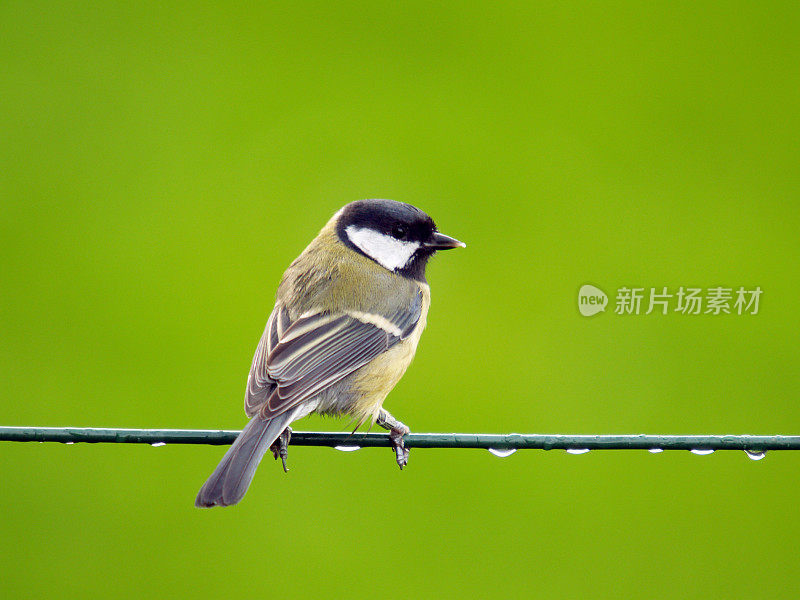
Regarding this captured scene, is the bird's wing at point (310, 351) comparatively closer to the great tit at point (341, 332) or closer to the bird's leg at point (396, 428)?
the great tit at point (341, 332)

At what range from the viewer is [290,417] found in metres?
2.53

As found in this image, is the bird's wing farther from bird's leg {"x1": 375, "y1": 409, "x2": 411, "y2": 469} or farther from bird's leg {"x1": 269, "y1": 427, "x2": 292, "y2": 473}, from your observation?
bird's leg {"x1": 375, "y1": 409, "x2": 411, "y2": 469}

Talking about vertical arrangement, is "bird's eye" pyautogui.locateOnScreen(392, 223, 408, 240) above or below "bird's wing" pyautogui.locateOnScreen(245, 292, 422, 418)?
above

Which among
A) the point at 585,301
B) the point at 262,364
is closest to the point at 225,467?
the point at 262,364

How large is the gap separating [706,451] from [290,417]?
1155mm

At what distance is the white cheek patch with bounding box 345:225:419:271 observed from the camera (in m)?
3.26

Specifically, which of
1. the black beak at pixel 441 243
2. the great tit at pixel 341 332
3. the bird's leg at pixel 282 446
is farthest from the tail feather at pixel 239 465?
the black beak at pixel 441 243

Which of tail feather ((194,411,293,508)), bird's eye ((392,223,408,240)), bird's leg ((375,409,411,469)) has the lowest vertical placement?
tail feather ((194,411,293,508))

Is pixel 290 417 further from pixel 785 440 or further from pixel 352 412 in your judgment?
pixel 785 440

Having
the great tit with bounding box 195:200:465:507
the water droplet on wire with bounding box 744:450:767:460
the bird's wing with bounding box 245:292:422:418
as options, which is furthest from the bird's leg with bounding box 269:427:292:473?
the water droplet on wire with bounding box 744:450:767:460

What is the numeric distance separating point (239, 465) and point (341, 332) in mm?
658

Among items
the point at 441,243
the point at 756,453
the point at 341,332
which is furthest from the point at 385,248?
the point at 756,453

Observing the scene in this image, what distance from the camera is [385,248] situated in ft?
10.7

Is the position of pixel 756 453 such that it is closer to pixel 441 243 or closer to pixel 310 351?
pixel 310 351
